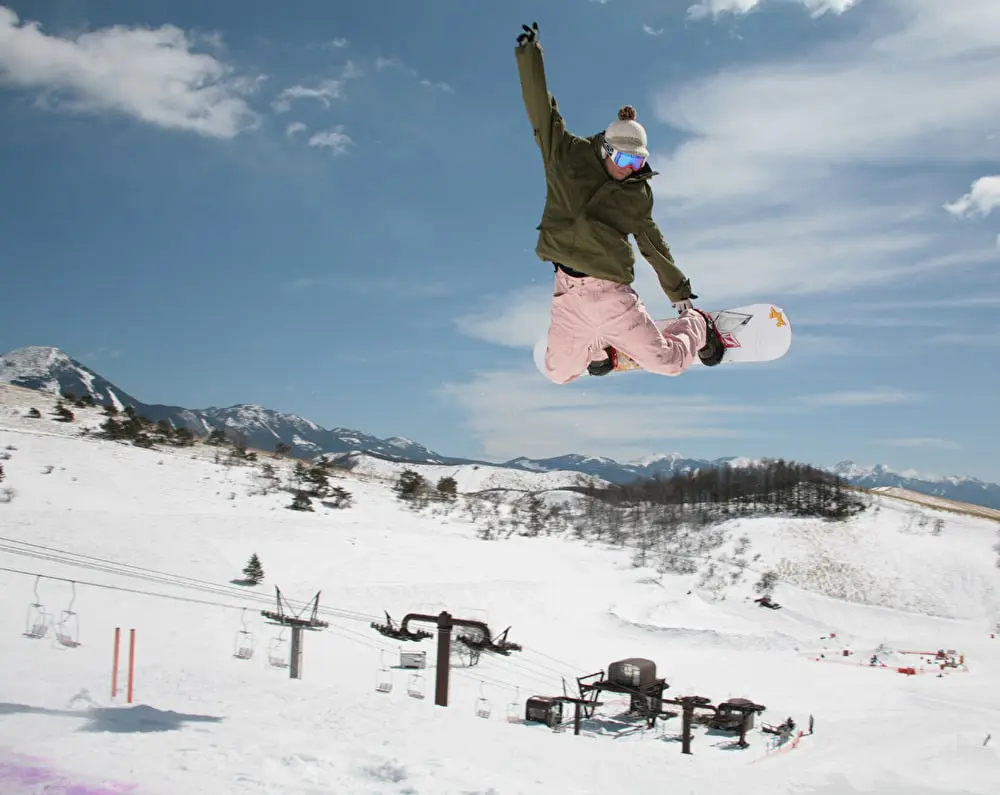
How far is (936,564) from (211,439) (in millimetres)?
67465

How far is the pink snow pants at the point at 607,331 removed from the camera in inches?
200

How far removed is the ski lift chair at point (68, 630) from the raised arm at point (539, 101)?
54.2ft

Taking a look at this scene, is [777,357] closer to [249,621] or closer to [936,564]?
[249,621]

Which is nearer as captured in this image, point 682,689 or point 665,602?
point 682,689

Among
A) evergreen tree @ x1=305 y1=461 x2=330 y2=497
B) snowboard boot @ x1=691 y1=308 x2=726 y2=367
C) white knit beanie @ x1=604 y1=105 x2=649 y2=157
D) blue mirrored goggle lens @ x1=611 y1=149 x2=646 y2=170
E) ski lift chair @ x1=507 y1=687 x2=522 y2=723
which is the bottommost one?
ski lift chair @ x1=507 y1=687 x2=522 y2=723

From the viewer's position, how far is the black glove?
455 cm

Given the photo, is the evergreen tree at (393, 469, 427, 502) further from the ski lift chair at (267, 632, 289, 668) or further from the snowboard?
the snowboard

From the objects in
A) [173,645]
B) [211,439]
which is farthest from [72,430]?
[173,645]

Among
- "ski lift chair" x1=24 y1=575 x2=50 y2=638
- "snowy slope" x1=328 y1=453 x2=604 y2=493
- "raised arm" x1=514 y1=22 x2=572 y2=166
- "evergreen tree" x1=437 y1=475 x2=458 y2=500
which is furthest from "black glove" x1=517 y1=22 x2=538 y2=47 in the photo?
"snowy slope" x1=328 y1=453 x2=604 y2=493

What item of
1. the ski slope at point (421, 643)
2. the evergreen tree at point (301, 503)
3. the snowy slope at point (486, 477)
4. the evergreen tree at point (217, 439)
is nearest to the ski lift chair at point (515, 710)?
the ski slope at point (421, 643)

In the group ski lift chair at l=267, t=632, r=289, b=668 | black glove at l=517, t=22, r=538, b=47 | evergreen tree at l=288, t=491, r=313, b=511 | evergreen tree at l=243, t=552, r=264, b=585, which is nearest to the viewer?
black glove at l=517, t=22, r=538, b=47

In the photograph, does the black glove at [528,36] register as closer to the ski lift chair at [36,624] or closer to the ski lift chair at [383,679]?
the ski lift chair at [36,624]

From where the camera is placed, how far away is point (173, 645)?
20.5m

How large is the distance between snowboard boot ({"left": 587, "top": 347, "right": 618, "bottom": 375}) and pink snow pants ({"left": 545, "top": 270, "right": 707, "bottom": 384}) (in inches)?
24.3
